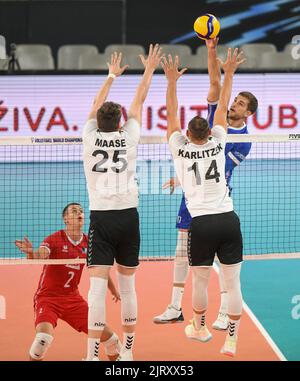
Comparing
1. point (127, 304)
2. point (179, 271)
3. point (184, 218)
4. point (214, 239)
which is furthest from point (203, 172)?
point (179, 271)

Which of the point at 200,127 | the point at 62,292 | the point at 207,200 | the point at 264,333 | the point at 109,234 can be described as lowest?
the point at 264,333

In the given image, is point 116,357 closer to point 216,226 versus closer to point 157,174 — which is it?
point 216,226

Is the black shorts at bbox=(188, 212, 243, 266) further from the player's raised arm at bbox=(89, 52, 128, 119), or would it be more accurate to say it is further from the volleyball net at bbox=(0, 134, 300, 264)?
the volleyball net at bbox=(0, 134, 300, 264)

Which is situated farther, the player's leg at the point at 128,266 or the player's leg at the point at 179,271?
the player's leg at the point at 179,271

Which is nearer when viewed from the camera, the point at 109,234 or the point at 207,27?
the point at 109,234

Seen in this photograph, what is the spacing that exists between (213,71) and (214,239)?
2.07 meters

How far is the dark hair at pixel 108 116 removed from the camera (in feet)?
30.0

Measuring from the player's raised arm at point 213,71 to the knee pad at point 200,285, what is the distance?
2118mm

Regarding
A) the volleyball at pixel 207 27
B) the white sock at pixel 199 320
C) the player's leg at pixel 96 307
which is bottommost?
the white sock at pixel 199 320

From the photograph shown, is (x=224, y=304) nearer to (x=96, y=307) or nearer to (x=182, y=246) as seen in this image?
(x=182, y=246)

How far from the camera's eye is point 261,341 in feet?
35.4

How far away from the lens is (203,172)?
9242mm

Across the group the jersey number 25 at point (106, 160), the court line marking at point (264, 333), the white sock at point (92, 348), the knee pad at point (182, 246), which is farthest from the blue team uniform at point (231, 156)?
the white sock at point (92, 348)

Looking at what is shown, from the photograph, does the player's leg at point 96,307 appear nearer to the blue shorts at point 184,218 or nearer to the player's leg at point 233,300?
the player's leg at point 233,300
